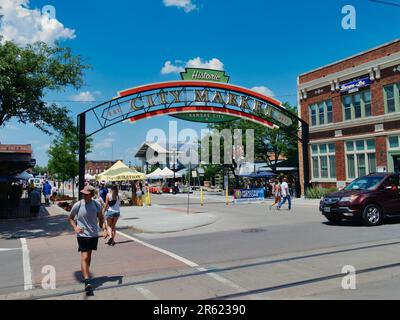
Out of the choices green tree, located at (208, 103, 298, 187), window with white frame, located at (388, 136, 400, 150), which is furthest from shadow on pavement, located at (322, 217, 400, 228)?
green tree, located at (208, 103, 298, 187)

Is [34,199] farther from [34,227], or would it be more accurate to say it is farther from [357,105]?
[357,105]

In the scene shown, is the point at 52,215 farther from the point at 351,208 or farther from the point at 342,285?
the point at 342,285

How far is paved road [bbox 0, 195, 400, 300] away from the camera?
6.03m

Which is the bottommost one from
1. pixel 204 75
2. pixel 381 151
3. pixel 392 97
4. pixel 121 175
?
pixel 121 175

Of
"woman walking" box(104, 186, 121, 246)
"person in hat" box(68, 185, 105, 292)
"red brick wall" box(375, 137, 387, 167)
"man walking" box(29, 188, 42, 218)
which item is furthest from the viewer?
"red brick wall" box(375, 137, 387, 167)

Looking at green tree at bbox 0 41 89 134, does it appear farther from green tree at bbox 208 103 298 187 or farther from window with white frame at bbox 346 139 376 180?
green tree at bbox 208 103 298 187

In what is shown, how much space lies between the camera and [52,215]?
20.2m

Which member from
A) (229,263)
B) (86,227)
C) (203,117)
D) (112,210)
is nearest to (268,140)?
(203,117)

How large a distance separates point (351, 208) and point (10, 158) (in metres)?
15.2

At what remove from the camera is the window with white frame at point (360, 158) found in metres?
25.7

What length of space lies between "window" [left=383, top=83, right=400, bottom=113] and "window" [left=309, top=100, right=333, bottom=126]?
4.78 meters

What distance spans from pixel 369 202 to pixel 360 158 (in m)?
15.0

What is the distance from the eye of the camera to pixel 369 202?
12633mm
